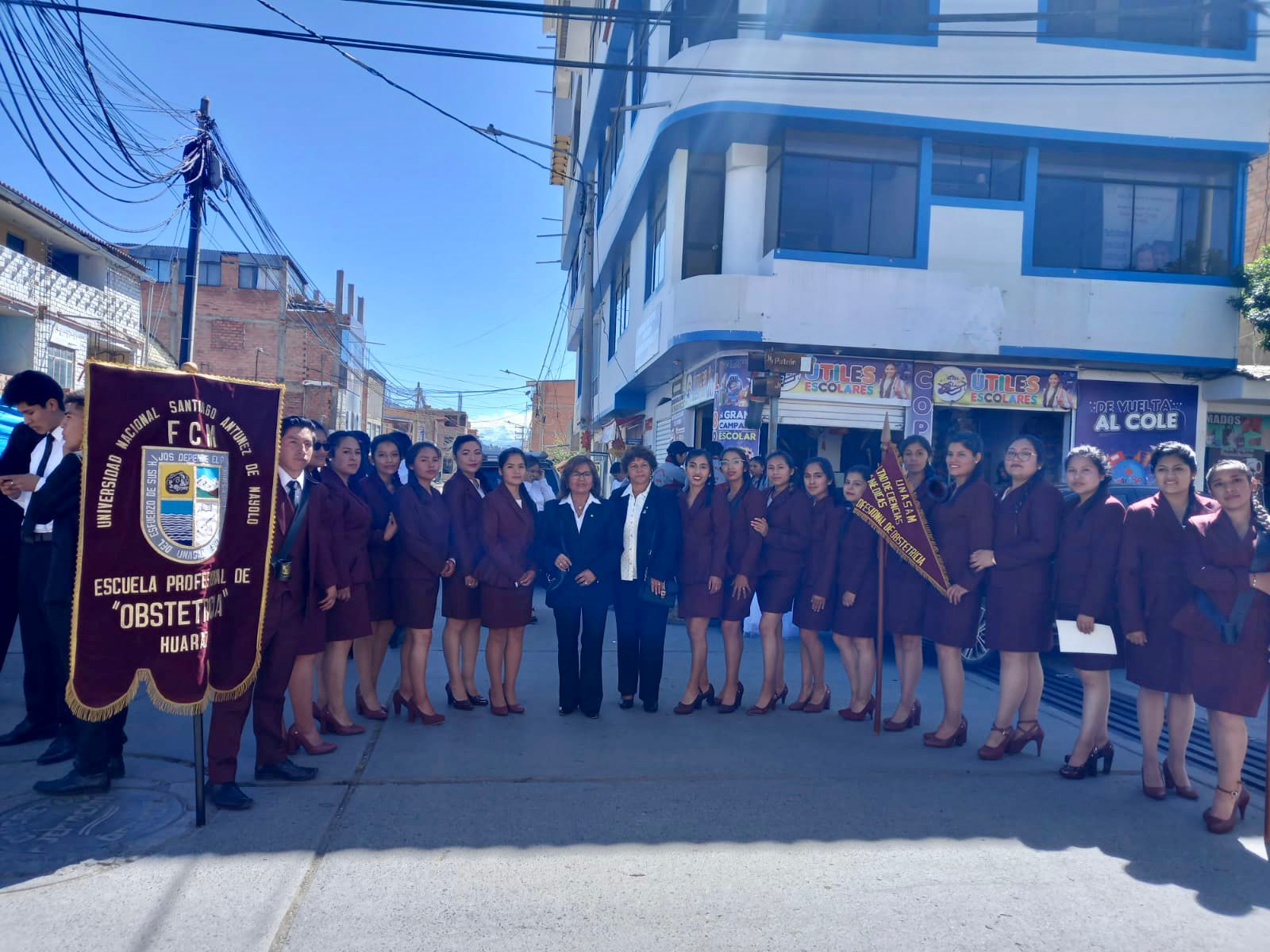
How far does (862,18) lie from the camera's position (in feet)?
39.2

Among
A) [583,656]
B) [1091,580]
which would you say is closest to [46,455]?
[583,656]

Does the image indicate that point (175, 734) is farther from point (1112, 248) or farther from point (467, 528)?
point (1112, 248)

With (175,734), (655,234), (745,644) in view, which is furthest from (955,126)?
(175,734)

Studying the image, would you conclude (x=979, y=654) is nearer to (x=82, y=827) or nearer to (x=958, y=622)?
(x=958, y=622)

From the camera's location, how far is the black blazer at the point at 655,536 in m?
6.18

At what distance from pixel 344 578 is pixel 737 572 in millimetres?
2754

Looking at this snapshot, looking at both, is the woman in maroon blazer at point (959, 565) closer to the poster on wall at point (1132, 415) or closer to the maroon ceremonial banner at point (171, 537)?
the maroon ceremonial banner at point (171, 537)

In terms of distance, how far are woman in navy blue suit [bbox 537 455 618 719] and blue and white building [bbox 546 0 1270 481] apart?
5932 mm

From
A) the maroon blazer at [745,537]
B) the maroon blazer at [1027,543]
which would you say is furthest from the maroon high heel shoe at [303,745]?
the maroon blazer at [1027,543]

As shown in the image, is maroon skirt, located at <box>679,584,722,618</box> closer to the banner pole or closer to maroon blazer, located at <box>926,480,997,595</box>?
the banner pole

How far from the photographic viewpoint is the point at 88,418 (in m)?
3.64

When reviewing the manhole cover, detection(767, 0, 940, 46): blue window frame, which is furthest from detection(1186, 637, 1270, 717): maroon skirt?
detection(767, 0, 940, 46): blue window frame

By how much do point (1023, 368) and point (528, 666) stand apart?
8.94 m

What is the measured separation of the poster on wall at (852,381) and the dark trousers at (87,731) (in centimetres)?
931
